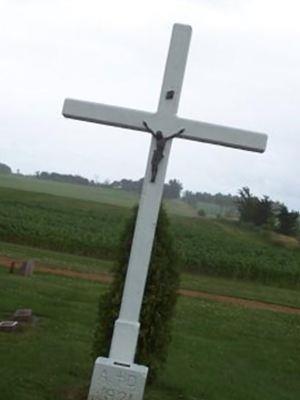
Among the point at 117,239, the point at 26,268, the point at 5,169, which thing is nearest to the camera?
the point at 26,268

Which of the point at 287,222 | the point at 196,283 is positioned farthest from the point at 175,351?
the point at 287,222

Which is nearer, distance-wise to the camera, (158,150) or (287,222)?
(158,150)

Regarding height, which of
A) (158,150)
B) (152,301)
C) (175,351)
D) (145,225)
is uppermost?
(158,150)

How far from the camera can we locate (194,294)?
23.7 meters

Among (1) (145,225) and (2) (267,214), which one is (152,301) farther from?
(2) (267,214)

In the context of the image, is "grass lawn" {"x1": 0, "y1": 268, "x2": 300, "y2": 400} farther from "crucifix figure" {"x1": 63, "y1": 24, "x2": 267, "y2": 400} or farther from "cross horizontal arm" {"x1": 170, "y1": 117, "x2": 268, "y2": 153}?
"cross horizontal arm" {"x1": 170, "y1": 117, "x2": 268, "y2": 153}

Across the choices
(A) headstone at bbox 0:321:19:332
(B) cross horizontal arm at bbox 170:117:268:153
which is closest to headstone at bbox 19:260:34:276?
(A) headstone at bbox 0:321:19:332

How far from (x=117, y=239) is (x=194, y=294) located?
273 inches

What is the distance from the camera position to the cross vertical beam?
640 centimetres

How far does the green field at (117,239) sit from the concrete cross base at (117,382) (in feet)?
73.3

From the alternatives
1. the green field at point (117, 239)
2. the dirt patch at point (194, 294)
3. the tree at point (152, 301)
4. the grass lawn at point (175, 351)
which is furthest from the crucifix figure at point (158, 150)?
the green field at point (117, 239)

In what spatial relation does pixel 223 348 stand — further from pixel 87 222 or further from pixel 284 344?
pixel 87 222

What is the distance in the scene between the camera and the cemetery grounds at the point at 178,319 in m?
8.45

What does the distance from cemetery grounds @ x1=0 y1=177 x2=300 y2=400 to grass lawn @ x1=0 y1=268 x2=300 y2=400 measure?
0.02 meters
